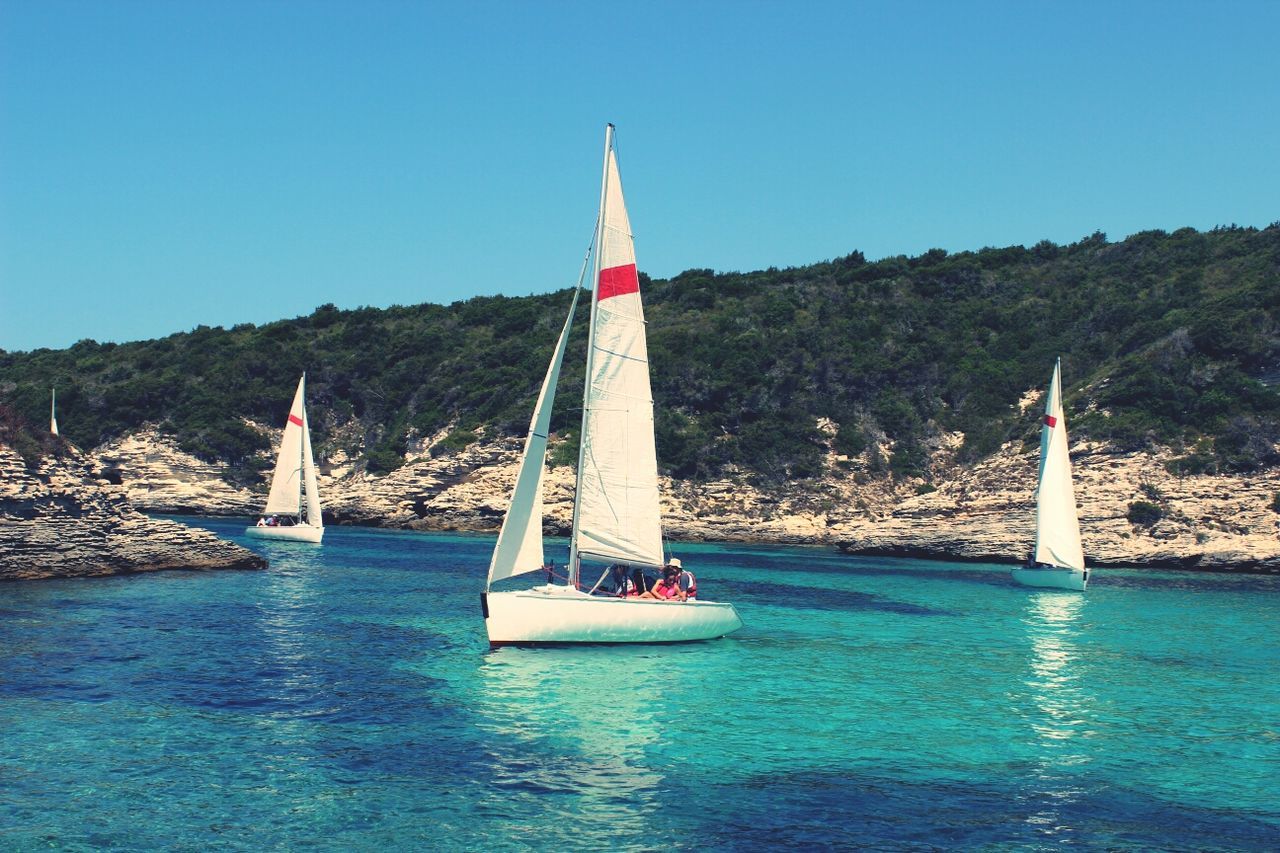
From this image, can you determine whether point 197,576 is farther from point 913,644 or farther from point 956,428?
point 956,428

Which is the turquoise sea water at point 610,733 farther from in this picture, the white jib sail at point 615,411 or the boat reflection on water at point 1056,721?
the white jib sail at point 615,411

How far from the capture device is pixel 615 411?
2364cm

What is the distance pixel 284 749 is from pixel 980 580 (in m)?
38.7

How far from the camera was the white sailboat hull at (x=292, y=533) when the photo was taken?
188ft

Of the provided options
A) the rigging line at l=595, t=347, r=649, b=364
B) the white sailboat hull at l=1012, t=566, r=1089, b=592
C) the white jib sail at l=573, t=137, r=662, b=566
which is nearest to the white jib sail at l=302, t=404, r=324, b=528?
the white sailboat hull at l=1012, t=566, r=1089, b=592

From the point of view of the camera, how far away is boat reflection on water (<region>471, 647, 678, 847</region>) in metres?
13.3

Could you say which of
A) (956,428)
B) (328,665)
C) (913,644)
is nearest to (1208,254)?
(956,428)

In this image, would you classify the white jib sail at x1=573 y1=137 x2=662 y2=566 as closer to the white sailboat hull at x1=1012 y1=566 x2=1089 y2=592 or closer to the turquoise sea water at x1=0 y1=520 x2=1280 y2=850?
the turquoise sea water at x1=0 y1=520 x2=1280 y2=850

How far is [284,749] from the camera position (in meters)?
14.9

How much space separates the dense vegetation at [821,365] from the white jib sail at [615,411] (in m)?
44.1

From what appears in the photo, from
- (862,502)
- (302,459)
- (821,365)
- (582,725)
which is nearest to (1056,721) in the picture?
(582,725)

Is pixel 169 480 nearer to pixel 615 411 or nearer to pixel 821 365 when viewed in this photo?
pixel 821 365

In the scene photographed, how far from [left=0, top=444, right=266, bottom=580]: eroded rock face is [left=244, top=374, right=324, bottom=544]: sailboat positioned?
18.9 m

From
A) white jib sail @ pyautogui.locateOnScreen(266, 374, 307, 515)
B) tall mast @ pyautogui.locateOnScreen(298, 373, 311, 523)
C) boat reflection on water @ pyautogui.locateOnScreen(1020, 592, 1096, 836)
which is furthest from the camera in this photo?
white jib sail @ pyautogui.locateOnScreen(266, 374, 307, 515)
